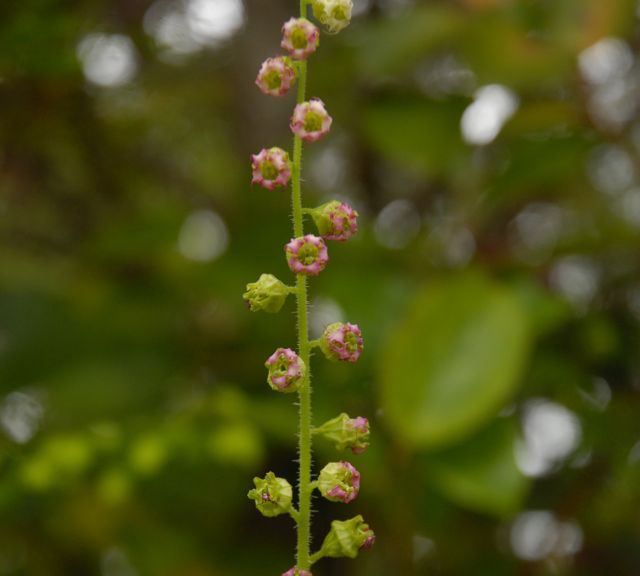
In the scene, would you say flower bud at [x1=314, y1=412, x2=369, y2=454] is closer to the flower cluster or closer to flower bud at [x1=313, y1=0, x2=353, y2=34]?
the flower cluster

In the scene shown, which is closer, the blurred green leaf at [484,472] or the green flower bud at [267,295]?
the green flower bud at [267,295]

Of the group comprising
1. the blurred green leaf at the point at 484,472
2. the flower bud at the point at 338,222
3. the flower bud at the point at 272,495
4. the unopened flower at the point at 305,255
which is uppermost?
the flower bud at the point at 338,222

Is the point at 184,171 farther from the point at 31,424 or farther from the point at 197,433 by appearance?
the point at 197,433

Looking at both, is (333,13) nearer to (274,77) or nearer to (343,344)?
(274,77)

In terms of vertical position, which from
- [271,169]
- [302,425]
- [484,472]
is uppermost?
[271,169]

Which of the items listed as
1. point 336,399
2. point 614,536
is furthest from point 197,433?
point 614,536

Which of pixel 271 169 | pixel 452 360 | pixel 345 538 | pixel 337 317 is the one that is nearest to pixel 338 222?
pixel 271 169

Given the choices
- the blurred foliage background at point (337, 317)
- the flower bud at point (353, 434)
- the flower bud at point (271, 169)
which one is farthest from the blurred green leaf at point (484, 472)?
the flower bud at point (271, 169)

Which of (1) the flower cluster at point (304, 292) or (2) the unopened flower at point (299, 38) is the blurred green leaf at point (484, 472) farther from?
(2) the unopened flower at point (299, 38)
